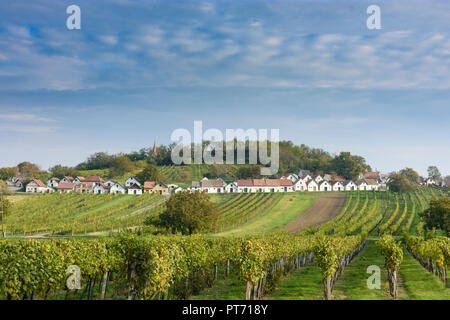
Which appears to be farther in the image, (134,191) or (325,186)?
(325,186)

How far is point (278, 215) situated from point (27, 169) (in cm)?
13611

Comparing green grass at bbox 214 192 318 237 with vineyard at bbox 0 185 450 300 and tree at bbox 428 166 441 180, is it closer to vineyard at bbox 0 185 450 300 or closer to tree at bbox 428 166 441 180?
vineyard at bbox 0 185 450 300

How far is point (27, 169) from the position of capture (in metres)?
169

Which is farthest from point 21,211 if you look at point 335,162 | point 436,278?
point 335,162

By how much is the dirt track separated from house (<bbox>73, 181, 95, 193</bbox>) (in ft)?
249

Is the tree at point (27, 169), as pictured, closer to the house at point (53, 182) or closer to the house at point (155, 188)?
the house at point (53, 182)

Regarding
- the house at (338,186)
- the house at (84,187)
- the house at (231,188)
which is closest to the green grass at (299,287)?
the house at (231,188)

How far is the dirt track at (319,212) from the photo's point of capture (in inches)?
2984

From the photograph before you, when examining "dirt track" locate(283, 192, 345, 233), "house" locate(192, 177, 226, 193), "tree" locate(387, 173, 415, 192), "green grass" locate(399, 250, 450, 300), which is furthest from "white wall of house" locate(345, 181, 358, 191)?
"green grass" locate(399, 250, 450, 300)

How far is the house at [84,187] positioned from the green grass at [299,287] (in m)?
106

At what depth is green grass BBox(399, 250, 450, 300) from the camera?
23.3 metres

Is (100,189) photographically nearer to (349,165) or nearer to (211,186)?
(211,186)

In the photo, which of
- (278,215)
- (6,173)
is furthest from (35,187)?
(278,215)
